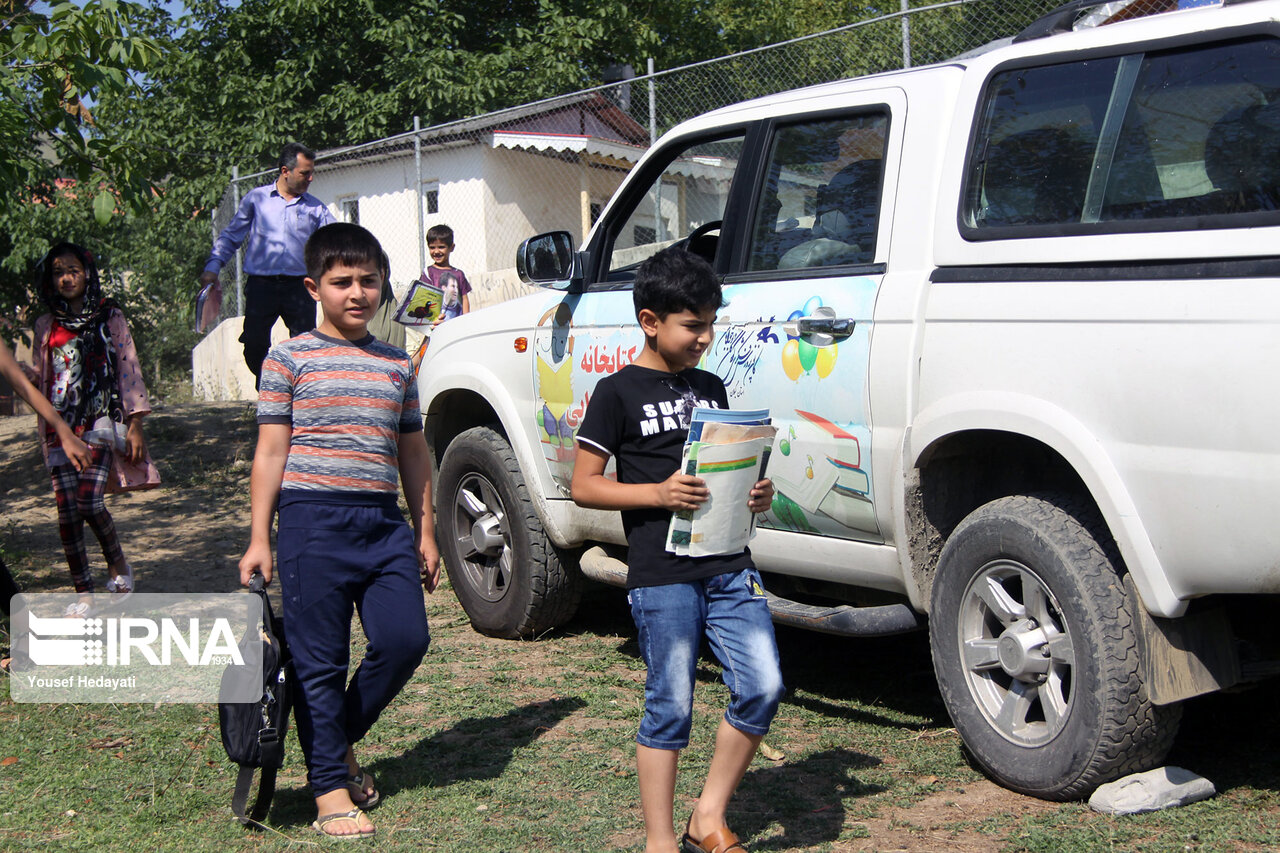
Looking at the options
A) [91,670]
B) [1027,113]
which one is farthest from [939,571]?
[91,670]

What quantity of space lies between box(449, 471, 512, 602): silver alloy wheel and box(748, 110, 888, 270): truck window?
1.90 m

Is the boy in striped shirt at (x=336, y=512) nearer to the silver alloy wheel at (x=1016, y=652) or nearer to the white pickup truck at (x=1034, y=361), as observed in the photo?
the white pickup truck at (x=1034, y=361)

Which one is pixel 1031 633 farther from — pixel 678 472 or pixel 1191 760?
pixel 678 472

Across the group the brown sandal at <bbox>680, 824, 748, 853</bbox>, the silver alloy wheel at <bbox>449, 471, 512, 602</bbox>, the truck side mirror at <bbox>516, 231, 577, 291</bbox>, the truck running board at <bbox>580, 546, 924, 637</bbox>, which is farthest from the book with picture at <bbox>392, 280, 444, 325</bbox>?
the brown sandal at <bbox>680, 824, 748, 853</bbox>

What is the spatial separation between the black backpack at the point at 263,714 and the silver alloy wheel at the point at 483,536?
2.19 metres

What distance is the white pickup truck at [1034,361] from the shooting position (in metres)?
3.22

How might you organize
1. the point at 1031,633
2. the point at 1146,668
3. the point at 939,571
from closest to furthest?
the point at 1146,668 → the point at 1031,633 → the point at 939,571

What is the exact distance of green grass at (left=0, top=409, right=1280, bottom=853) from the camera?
3.56m

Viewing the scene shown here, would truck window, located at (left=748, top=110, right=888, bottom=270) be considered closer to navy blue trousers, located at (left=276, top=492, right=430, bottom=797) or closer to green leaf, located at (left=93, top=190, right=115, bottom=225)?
navy blue trousers, located at (left=276, top=492, right=430, bottom=797)

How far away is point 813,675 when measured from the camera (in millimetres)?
5207

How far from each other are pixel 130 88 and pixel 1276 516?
5056 mm

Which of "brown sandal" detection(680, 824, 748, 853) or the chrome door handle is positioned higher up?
the chrome door handle

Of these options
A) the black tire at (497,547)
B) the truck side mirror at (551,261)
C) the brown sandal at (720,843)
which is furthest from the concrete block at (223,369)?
the brown sandal at (720,843)

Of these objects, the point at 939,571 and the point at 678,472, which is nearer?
the point at 678,472
